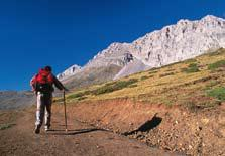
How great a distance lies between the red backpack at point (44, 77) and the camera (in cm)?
1641

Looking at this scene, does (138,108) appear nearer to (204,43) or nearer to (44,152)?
(44,152)

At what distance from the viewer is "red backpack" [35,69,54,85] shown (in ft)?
53.8

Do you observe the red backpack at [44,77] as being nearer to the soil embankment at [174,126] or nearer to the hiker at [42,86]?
the hiker at [42,86]

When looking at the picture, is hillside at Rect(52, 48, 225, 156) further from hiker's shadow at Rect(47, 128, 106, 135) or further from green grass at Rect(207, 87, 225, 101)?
hiker's shadow at Rect(47, 128, 106, 135)

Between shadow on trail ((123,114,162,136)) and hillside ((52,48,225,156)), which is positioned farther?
shadow on trail ((123,114,162,136))

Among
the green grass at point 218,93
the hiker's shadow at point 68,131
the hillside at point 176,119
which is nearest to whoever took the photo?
the hillside at point 176,119

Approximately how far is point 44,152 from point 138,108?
12272 millimetres

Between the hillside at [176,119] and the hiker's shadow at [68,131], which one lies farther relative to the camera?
the hiker's shadow at [68,131]

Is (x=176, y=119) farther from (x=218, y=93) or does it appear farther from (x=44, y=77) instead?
(x=44, y=77)

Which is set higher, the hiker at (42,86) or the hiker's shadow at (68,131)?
the hiker at (42,86)

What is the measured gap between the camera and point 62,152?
13.1 m

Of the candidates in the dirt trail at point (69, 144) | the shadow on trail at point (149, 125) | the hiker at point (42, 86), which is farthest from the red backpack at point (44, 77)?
the shadow on trail at point (149, 125)

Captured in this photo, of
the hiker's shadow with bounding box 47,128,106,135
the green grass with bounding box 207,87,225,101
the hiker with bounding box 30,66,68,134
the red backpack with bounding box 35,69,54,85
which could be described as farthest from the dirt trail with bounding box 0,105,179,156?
the green grass with bounding box 207,87,225,101

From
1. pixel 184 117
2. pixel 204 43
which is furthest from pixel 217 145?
pixel 204 43
